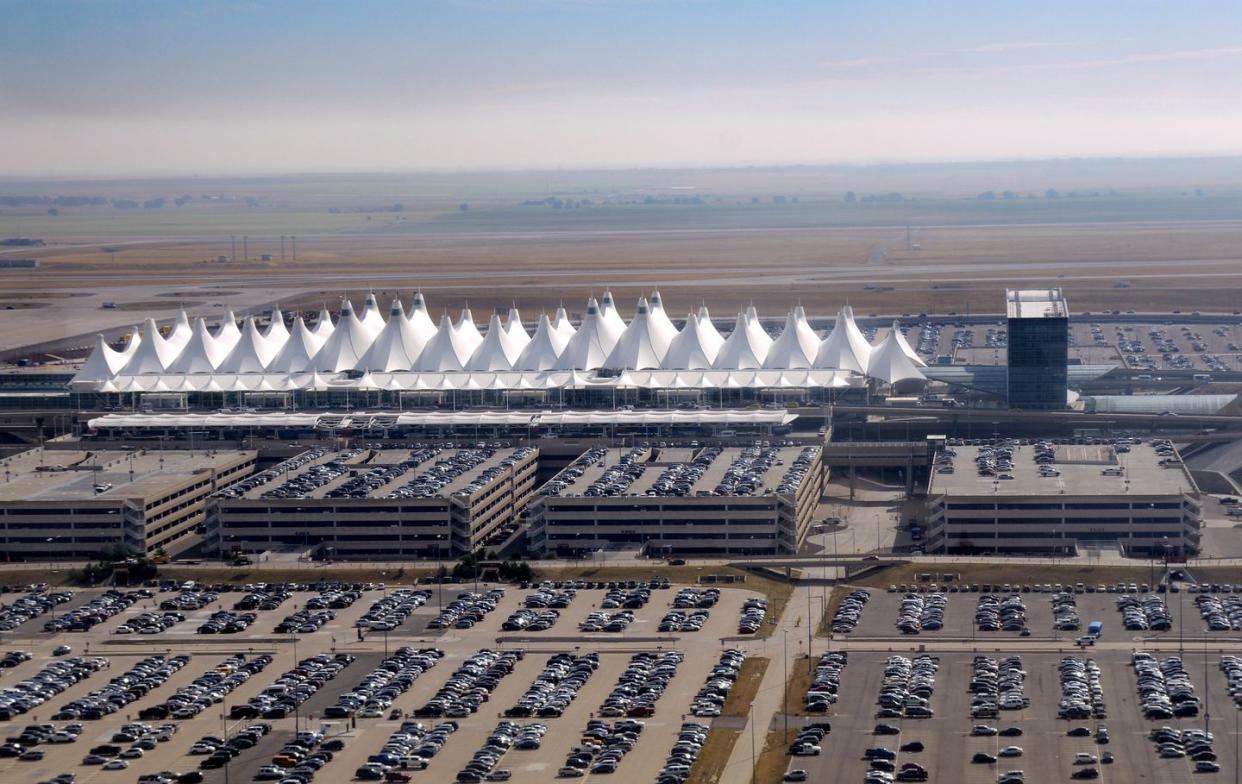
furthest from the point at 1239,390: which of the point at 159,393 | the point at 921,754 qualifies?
the point at 921,754

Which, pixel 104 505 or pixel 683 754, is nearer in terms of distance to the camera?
pixel 683 754

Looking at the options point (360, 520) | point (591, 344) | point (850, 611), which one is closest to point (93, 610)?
point (360, 520)

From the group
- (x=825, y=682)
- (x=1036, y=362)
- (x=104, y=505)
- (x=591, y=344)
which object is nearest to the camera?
(x=825, y=682)

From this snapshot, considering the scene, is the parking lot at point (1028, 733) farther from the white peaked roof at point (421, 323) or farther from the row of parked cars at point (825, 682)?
the white peaked roof at point (421, 323)

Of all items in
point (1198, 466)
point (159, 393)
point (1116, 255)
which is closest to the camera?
point (1198, 466)

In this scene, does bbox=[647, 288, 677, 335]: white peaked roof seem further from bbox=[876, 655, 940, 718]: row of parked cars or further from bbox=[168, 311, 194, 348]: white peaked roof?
bbox=[876, 655, 940, 718]: row of parked cars

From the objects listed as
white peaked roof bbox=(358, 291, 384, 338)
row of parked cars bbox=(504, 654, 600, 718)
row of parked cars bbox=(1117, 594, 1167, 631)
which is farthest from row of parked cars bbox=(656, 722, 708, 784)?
white peaked roof bbox=(358, 291, 384, 338)

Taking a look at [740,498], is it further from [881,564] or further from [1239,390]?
[1239,390]

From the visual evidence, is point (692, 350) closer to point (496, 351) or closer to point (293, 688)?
point (496, 351)
